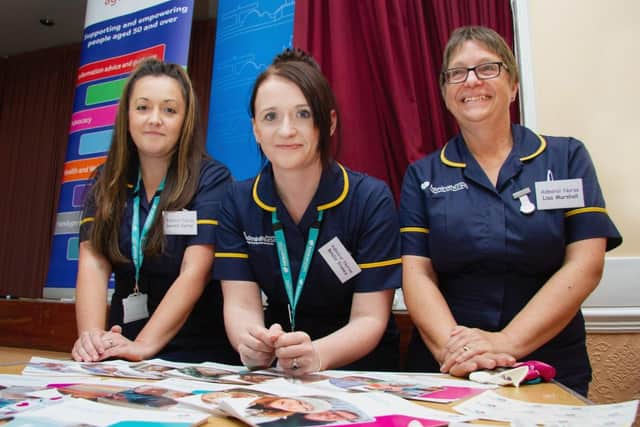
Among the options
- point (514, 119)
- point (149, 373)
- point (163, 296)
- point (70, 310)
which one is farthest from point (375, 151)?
point (70, 310)

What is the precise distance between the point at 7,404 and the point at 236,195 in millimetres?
827

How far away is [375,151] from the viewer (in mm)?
2162

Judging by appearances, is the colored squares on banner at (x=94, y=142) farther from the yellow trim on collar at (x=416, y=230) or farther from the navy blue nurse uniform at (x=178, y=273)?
the yellow trim on collar at (x=416, y=230)

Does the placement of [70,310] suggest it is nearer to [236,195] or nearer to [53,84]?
[236,195]

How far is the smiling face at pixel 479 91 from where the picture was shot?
4.58 ft

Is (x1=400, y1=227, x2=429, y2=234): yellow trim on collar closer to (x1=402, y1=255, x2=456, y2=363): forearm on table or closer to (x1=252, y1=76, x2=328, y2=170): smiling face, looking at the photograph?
(x1=402, y1=255, x2=456, y2=363): forearm on table

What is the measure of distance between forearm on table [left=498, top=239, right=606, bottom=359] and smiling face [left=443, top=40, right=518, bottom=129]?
405 millimetres

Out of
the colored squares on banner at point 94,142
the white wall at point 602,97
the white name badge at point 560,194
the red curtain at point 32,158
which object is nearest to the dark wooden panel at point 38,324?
the colored squares on banner at point 94,142

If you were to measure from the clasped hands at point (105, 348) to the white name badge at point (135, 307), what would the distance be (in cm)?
16

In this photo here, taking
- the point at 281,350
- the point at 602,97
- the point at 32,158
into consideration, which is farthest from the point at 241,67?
the point at 32,158

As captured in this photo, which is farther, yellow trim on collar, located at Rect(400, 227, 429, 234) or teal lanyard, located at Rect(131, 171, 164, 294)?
teal lanyard, located at Rect(131, 171, 164, 294)

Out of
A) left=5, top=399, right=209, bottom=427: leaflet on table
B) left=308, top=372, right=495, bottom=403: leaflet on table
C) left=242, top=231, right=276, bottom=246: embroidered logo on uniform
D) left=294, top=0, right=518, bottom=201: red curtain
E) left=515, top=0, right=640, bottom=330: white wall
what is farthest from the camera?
left=294, top=0, right=518, bottom=201: red curtain

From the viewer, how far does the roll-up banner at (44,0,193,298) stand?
278 centimetres

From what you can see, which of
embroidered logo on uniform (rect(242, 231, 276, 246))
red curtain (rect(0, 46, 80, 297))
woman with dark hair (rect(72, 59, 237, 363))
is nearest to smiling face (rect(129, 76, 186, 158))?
woman with dark hair (rect(72, 59, 237, 363))
